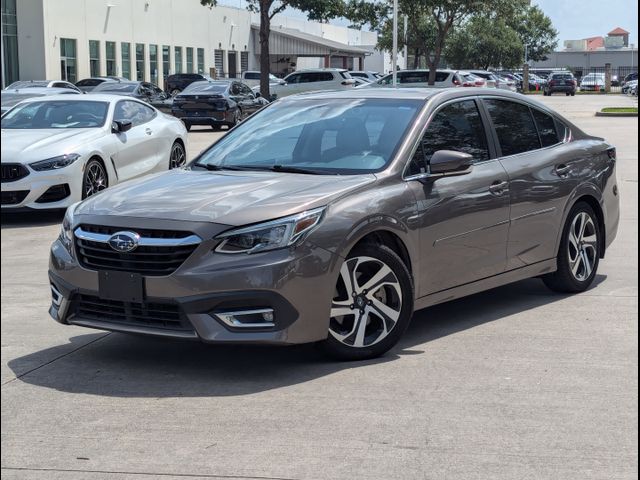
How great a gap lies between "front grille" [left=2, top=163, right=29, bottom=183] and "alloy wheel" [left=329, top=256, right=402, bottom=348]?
6954 mm

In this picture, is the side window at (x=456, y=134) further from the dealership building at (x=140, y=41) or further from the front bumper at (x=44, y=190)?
the dealership building at (x=140, y=41)

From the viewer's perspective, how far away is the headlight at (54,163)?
11898 mm

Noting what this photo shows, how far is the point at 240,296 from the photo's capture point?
5.41m

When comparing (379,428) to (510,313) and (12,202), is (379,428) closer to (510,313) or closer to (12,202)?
(510,313)

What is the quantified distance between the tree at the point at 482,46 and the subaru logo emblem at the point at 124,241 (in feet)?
274

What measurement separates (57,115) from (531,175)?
25.9ft

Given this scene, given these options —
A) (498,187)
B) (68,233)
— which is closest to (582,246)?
(498,187)

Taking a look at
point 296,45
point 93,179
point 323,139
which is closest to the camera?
point 323,139

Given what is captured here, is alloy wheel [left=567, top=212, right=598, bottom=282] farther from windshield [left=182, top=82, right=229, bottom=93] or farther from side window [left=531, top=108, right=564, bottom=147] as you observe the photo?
windshield [left=182, top=82, right=229, bottom=93]

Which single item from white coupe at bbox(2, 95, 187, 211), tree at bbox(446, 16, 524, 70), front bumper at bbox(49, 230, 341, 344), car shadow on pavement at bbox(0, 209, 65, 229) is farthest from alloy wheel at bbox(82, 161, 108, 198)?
tree at bbox(446, 16, 524, 70)

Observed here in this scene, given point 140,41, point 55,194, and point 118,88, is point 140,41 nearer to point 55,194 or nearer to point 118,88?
point 118,88

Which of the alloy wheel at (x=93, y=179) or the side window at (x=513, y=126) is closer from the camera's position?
the side window at (x=513, y=126)

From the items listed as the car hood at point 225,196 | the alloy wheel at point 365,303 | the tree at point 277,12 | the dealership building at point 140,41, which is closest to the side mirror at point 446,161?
the car hood at point 225,196

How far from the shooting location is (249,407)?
16.8 feet
